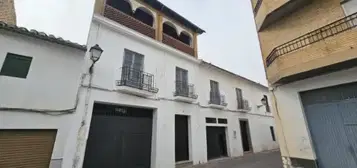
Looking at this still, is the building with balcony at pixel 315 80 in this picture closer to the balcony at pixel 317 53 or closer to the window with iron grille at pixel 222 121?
the balcony at pixel 317 53

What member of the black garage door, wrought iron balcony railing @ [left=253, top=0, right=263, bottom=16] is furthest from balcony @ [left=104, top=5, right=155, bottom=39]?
wrought iron balcony railing @ [left=253, top=0, right=263, bottom=16]

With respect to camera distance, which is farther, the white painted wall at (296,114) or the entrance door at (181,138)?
the entrance door at (181,138)

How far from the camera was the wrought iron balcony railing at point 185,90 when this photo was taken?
1002 cm

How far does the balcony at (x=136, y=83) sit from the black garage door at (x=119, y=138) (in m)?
1.06

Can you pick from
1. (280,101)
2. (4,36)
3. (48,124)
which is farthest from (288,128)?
(4,36)

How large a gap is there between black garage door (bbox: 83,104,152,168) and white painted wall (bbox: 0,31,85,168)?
46.3 inches

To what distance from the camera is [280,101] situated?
654 cm

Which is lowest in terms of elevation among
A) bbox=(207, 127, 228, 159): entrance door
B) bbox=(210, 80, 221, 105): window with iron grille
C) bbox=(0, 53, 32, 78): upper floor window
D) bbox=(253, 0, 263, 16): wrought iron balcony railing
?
bbox=(207, 127, 228, 159): entrance door

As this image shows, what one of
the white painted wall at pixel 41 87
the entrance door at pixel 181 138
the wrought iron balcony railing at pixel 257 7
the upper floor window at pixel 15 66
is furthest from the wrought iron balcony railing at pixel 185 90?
the upper floor window at pixel 15 66

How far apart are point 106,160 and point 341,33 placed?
936 centimetres

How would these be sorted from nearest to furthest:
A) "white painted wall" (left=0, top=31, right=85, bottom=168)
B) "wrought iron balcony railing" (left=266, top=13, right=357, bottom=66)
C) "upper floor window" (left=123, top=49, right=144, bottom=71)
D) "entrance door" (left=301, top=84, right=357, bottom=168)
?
"entrance door" (left=301, top=84, right=357, bottom=168)
"wrought iron balcony railing" (left=266, top=13, right=357, bottom=66)
"white painted wall" (left=0, top=31, right=85, bottom=168)
"upper floor window" (left=123, top=49, right=144, bottom=71)

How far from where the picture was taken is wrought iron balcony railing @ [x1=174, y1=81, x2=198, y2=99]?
10022 millimetres

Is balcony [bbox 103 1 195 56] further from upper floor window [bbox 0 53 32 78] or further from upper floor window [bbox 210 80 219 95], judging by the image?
upper floor window [bbox 0 53 32 78]

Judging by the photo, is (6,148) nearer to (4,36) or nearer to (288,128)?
(4,36)
